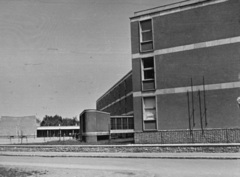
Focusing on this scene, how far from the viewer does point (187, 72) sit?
73.3 feet

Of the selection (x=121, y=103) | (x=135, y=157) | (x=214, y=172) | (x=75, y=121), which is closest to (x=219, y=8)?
(x=135, y=157)

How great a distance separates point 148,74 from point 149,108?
270 centimetres

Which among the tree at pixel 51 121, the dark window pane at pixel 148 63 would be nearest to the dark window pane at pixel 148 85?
the dark window pane at pixel 148 63

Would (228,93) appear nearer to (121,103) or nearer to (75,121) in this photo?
(121,103)

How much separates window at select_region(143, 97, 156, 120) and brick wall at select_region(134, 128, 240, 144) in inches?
53.0

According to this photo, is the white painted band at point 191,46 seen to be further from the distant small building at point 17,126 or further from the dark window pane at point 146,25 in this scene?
the distant small building at point 17,126

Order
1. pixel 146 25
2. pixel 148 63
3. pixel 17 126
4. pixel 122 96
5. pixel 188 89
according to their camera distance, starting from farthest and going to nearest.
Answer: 1. pixel 17 126
2. pixel 122 96
3. pixel 146 25
4. pixel 148 63
5. pixel 188 89

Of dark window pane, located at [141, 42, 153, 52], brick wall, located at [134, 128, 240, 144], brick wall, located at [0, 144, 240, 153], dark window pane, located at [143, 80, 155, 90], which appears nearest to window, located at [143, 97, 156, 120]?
dark window pane, located at [143, 80, 155, 90]

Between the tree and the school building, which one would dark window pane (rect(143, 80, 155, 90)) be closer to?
the school building

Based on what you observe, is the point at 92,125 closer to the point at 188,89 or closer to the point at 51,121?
the point at 188,89

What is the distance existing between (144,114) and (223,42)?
25.8 feet

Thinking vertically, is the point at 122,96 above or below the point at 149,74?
above

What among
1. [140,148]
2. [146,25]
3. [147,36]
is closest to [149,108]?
[140,148]

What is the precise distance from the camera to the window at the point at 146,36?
24.2 metres
